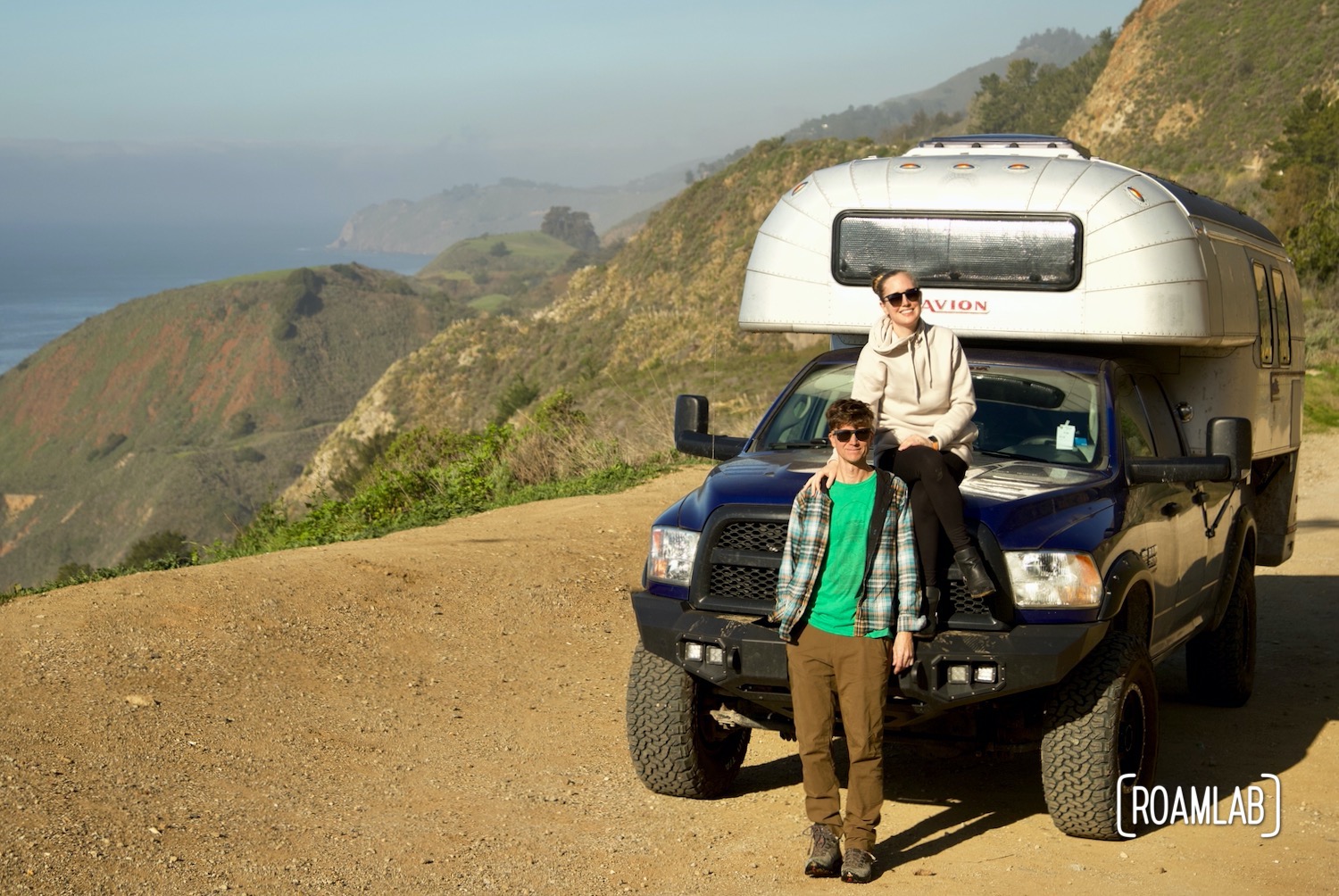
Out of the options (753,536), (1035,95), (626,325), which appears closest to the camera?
(753,536)

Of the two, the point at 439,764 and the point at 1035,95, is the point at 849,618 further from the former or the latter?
the point at 1035,95

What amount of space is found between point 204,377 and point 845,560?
155 metres

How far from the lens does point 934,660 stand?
514 centimetres

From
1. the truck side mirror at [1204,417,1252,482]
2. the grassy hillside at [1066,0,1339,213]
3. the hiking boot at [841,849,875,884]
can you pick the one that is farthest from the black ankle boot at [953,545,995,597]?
the grassy hillside at [1066,0,1339,213]

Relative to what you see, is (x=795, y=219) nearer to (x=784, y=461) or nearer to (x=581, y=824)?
(x=784, y=461)

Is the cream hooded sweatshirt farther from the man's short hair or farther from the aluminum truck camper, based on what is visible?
the man's short hair

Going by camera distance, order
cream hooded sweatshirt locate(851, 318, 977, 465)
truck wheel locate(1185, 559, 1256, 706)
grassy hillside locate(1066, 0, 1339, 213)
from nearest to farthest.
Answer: cream hooded sweatshirt locate(851, 318, 977, 465) < truck wheel locate(1185, 559, 1256, 706) < grassy hillside locate(1066, 0, 1339, 213)

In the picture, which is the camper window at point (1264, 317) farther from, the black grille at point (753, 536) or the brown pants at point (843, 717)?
the brown pants at point (843, 717)

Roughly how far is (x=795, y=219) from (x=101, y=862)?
15.7ft

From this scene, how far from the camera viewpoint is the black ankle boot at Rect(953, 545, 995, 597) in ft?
16.8

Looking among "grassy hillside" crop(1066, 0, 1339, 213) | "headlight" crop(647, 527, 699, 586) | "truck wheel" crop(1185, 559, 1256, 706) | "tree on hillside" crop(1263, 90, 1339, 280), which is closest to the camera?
"headlight" crop(647, 527, 699, 586)

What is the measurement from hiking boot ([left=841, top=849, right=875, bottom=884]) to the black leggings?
989mm

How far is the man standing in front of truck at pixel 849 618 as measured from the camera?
5031mm

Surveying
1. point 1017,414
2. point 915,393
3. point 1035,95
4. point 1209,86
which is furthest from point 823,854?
point 1035,95
